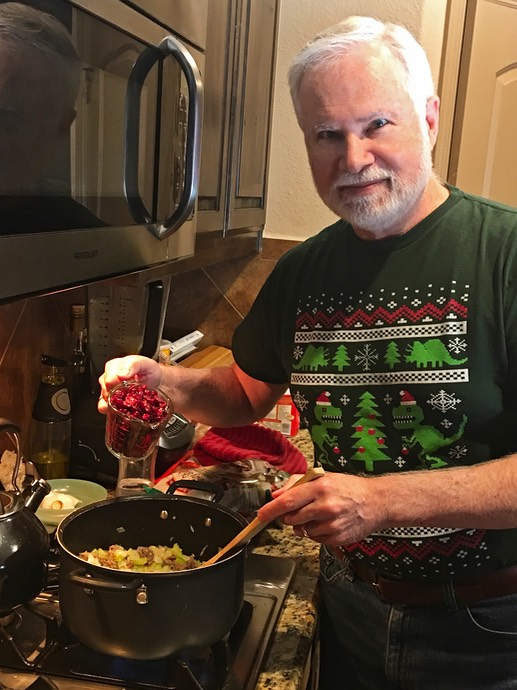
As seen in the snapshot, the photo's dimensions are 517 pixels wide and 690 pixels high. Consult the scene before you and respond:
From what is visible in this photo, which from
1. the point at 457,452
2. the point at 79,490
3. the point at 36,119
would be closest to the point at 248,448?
the point at 79,490

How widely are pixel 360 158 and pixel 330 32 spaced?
0.69ft

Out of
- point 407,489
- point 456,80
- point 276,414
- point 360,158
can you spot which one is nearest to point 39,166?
point 360,158

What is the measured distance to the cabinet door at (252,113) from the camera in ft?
5.74

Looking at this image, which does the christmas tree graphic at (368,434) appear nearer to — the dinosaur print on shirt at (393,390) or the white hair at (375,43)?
the dinosaur print on shirt at (393,390)

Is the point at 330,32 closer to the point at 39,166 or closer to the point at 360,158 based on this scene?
the point at 360,158

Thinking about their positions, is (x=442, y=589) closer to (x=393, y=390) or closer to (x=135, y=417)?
(x=393, y=390)

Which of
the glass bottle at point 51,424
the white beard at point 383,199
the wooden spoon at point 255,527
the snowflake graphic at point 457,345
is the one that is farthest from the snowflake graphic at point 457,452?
the glass bottle at point 51,424

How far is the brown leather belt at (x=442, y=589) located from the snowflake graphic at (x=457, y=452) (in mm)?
185

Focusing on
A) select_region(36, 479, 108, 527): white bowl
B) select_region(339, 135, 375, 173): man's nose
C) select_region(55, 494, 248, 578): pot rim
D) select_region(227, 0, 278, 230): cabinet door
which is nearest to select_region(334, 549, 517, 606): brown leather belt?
select_region(55, 494, 248, 578): pot rim

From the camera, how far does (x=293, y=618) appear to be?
1120mm

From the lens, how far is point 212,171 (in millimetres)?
1572

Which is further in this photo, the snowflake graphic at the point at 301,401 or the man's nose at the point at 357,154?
the snowflake graphic at the point at 301,401

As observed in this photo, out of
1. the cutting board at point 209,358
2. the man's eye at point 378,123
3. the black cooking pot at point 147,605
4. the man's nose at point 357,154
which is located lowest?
the cutting board at point 209,358

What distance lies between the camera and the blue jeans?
3.68 ft
